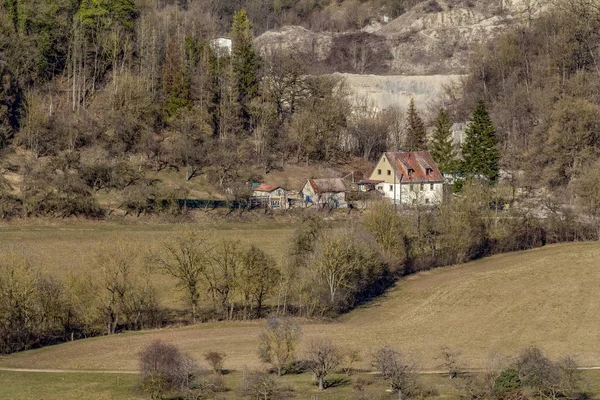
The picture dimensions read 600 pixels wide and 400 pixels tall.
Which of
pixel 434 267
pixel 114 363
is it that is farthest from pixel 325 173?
pixel 114 363

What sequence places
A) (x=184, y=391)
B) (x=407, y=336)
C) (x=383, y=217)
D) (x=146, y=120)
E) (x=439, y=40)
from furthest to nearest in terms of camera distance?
(x=439, y=40) < (x=146, y=120) < (x=383, y=217) < (x=407, y=336) < (x=184, y=391)

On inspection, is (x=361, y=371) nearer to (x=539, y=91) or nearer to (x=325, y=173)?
(x=325, y=173)

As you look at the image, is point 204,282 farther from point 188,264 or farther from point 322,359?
point 322,359

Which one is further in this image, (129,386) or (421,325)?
(421,325)

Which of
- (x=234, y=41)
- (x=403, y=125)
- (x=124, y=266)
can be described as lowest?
(x=124, y=266)

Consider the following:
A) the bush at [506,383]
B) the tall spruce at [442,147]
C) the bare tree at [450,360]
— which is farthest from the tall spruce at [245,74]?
the bush at [506,383]

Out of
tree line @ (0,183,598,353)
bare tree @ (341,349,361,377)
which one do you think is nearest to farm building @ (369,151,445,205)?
tree line @ (0,183,598,353)

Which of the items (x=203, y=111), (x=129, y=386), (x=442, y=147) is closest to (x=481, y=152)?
(x=442, y=147)
